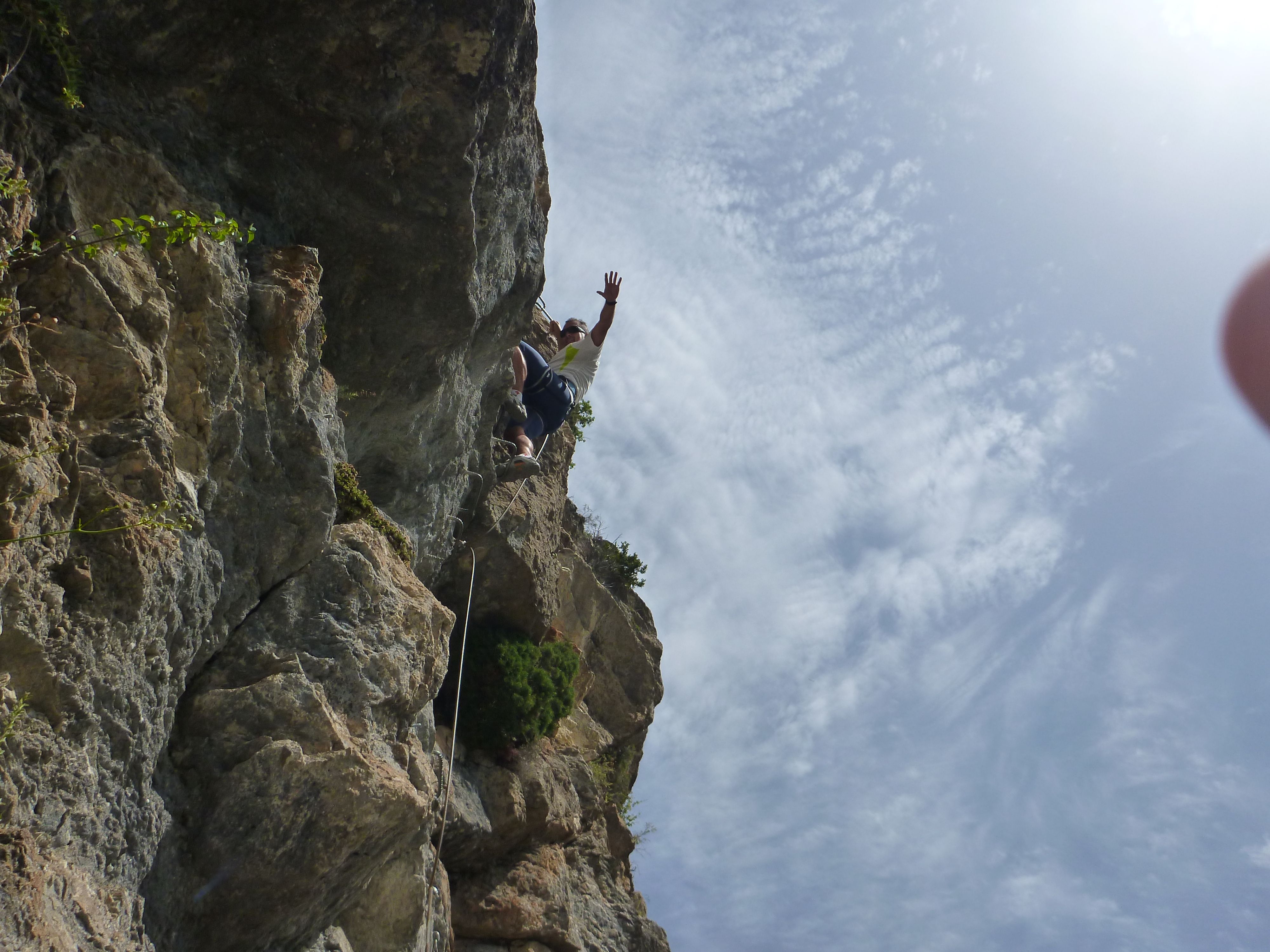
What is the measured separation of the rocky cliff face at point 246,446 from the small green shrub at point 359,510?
0.13 meters

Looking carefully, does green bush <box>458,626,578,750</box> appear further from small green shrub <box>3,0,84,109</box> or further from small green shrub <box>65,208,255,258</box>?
small green shrub <box>3,0,84,109</box>

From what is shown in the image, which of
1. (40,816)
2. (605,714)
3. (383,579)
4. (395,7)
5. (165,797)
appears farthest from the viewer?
(605,714)

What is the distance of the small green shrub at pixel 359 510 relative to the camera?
7453mm

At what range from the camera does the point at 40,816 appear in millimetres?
3932

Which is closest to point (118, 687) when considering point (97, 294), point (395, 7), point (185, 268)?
point (97, 294)

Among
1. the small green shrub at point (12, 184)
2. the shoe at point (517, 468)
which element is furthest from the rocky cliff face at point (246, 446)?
the shoe at point (517, 468)

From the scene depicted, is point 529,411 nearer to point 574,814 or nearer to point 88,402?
point 574,814

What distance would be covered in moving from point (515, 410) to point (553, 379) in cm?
116

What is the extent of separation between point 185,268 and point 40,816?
3.04 meters

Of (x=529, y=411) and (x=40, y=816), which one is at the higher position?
(x=529, y=411)

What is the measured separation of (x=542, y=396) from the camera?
40.4ft

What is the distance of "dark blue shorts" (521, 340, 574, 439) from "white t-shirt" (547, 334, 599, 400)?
0.28 metres

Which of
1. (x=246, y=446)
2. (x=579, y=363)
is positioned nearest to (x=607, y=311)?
(x=579, y=363)

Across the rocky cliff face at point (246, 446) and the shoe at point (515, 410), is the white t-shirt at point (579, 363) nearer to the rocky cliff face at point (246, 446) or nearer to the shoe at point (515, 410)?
the shoe at point (515, 410)
